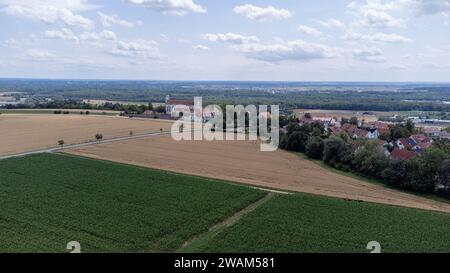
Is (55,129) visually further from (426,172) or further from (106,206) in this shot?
(426,172)

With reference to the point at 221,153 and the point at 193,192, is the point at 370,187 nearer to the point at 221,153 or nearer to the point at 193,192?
the point at 193,192

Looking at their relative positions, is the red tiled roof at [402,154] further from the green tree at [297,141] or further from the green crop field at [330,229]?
the green crop field at [330,229]

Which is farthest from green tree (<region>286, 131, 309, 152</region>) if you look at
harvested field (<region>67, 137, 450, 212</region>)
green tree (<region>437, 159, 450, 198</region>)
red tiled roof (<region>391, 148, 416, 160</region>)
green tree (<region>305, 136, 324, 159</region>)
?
green tree (<region>437, 159, 450, 198</region>)

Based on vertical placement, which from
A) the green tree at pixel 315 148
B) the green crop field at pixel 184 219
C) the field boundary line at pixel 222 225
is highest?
the green tree at pixel 315 148

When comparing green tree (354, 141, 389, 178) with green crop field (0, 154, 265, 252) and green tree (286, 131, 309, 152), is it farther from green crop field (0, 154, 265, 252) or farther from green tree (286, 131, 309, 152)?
green crop field (0, 154, 265, 252)

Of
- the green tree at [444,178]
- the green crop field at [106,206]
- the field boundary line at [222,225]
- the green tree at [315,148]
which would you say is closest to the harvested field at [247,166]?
the green tree at [315,148]

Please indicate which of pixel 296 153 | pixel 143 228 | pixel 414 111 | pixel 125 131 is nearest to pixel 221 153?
pixel 296 153

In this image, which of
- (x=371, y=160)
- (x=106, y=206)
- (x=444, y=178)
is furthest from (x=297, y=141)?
(x=106, y=206)
